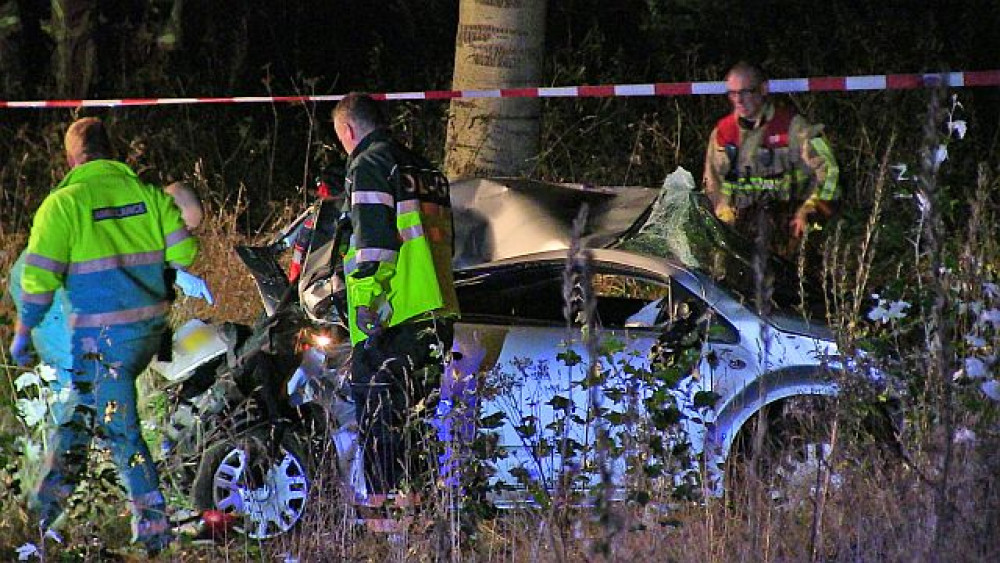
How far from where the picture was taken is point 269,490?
646cm

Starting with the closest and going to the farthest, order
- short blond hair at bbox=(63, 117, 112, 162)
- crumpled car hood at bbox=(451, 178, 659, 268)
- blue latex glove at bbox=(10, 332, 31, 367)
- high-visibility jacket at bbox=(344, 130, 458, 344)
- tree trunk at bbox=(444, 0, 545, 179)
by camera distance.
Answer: high-visibility jacket at bbox=(344, 130, 458, 344) < blue latex glove at bbox=(10, 332, 31, 367) < short blond hair at bbox=(63, 117, 112, 162) < crumpled car hood at bbox=(451, 178, 659, 268) < tree trunk at bbox=(444, 0, 545, 179)

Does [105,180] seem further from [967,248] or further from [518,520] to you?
[967,248]

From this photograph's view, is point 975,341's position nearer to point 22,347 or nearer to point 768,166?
point 768,166

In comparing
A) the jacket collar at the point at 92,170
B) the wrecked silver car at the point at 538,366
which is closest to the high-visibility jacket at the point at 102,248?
the jacket collar at the point at 92,170

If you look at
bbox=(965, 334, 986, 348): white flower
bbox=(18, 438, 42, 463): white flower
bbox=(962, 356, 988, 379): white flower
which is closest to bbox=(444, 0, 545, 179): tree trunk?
bbox=(18, 438, 42, 463): white flower

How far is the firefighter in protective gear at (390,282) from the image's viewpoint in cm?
642

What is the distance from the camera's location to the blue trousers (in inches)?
245

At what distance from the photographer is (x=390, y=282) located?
21.4ft

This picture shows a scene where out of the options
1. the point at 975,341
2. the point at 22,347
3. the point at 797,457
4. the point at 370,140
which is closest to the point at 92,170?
the point at 22,347

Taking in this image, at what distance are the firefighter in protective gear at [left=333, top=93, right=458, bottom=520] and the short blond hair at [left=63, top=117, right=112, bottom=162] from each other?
89 centimetres

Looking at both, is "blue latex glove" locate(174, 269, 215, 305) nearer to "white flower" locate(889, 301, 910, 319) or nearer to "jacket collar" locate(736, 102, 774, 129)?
"white flower" locate(889, 301, 910, 319)

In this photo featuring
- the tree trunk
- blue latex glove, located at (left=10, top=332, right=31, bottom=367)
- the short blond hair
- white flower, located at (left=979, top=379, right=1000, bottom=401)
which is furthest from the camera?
the tree trunk

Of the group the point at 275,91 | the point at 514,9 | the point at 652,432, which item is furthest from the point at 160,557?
the point at 275,91

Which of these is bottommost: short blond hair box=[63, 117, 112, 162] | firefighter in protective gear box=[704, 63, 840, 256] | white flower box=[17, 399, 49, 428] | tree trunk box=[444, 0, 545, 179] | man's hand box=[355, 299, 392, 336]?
white flower box=[17, 399, 49, 428]
